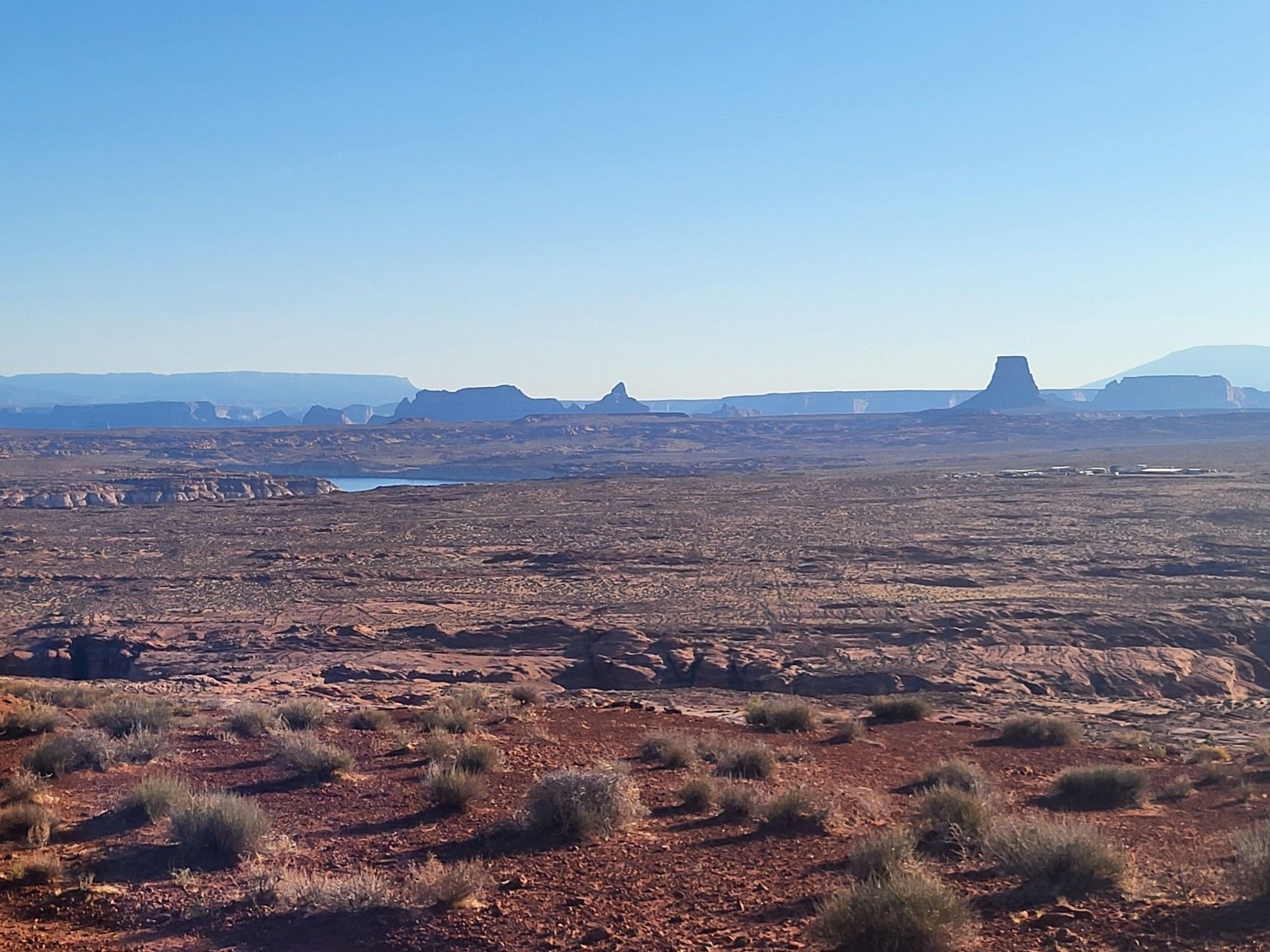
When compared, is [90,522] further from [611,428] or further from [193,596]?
[611,428]

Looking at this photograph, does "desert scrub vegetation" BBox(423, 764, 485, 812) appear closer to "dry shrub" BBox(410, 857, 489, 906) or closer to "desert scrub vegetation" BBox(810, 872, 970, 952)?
"dry shrub" BBox(410, 857, 489, 906)

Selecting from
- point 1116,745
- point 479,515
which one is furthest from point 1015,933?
point 479,515

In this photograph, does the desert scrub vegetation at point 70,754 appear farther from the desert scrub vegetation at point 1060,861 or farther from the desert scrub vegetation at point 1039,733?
the desert scrub vegetation at point 1039,733

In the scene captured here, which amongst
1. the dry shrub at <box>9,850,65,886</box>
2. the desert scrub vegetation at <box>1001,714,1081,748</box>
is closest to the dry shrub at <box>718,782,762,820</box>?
the dry shrub at <box>9,850,65,886</box>

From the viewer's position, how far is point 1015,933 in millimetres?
6352

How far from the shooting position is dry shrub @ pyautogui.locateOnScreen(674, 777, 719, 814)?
385 inches

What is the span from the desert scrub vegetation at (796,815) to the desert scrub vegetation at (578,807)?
1.13m

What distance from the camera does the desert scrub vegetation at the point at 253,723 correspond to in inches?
525

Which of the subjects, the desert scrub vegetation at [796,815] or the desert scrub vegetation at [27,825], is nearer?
the desert scrub vegetation at [27,825]

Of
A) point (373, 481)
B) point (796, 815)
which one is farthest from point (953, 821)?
point (373, 481)

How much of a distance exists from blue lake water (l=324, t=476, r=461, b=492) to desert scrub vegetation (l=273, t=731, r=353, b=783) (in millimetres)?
94412

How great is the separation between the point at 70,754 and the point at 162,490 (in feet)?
246

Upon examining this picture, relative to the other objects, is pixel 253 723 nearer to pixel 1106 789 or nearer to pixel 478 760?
pixel 478 760

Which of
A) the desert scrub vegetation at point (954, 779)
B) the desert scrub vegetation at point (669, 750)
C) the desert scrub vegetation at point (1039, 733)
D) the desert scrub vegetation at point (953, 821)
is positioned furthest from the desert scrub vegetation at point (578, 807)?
the desert scrub vegetation at point (1039, 733)
